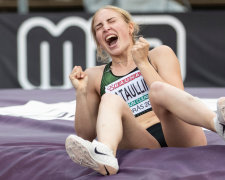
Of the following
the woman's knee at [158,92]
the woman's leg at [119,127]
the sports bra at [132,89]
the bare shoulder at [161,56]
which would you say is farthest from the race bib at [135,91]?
the woman's knee at [158,92]

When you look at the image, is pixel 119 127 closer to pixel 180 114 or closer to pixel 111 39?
pixel 180 114

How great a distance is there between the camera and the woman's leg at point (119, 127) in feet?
7.40

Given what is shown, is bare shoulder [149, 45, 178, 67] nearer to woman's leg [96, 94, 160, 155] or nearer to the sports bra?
the sports bra

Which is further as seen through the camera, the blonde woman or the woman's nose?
the woman's nose

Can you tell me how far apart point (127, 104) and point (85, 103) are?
8.8 inches

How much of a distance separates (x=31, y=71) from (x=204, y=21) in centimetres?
193

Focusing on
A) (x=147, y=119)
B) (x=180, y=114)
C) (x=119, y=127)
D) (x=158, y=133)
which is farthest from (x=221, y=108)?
(x=147, y=119)

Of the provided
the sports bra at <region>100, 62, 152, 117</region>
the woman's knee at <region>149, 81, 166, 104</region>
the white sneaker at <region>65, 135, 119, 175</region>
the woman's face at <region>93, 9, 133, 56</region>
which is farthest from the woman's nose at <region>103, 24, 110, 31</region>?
the white sneaker at <region>65, 135, 119, 175</region>

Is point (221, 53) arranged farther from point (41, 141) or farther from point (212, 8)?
point (41, 141)

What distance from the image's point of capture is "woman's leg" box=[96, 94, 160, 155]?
2256 mm

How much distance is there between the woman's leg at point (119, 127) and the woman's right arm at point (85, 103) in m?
0.17

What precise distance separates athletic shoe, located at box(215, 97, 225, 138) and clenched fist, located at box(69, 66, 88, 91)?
26.7 inches

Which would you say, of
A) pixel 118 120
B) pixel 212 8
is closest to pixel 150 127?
pixel 118 120

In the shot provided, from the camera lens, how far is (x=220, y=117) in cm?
215
